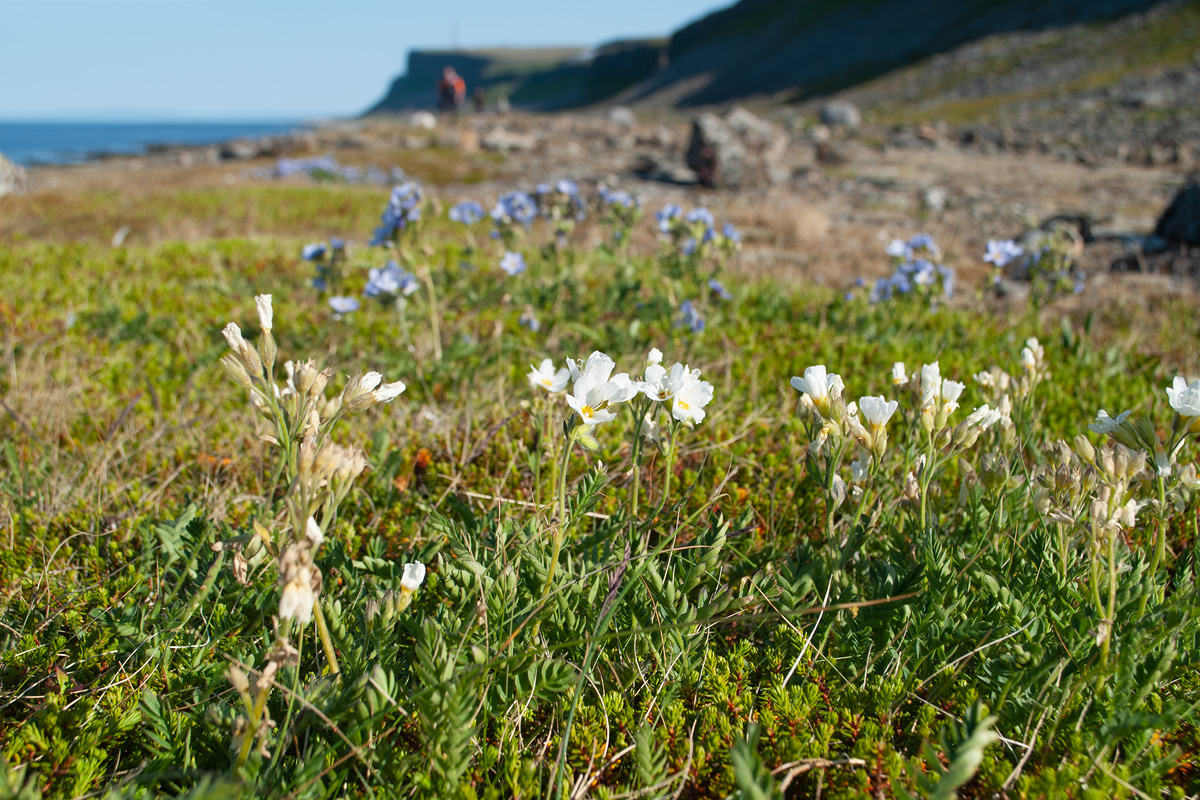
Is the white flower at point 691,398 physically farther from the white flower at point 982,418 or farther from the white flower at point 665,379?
the white flower at point 982,418

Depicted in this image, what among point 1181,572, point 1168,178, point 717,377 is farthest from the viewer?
point 1168,178

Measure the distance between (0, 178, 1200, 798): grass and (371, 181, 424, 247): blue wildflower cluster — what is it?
1.30 metres

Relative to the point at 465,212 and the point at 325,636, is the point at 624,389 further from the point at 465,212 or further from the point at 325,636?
the point at 465,212

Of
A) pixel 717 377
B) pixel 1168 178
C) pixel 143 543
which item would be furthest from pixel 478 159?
pixel 143 543

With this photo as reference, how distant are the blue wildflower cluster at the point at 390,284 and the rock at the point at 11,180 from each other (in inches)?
504

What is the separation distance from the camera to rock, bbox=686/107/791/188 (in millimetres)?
15805

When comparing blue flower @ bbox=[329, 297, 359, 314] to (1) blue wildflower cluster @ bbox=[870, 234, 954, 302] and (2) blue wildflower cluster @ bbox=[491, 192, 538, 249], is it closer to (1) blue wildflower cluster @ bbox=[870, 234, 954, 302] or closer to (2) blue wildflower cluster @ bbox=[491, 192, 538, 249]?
(2) blue wildflower cluster @ bbox=[491, 192, 538, 249]

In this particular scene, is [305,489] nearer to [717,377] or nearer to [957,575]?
[957,575]

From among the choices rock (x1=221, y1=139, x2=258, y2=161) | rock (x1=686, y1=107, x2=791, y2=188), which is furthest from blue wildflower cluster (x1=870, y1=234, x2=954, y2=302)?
rock (x1=221, y1=139, x2=258, y2=161)

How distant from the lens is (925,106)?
1671 inches

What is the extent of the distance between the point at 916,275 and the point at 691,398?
3.36 metres

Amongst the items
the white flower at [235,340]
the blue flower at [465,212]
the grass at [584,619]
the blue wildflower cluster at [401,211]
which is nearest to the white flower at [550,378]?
the grass at [584,619]

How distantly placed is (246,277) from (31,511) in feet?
12.1

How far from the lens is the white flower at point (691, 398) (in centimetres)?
185
